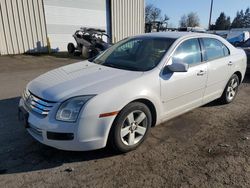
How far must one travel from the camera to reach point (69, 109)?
270 cm

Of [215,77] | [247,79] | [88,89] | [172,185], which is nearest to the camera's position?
[172,185]

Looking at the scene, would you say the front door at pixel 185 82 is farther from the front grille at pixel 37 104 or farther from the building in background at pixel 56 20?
the building in background at pixel 56 20

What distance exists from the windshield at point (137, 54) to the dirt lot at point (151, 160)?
1.15 meters

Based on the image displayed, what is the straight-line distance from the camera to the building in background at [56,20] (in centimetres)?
1327

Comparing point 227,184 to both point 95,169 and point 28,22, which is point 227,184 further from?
point 28,22

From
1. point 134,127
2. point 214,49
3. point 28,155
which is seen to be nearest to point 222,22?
point 214,49

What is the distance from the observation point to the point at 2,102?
5.16 meters

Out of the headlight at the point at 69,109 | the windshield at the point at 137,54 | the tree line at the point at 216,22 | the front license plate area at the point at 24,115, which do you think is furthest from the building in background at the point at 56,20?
the tree line at the point at 216,22

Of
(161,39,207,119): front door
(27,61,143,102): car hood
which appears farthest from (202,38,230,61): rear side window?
(27,61,143,102): car hood

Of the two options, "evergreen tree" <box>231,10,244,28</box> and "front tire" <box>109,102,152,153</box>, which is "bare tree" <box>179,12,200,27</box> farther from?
"front tire" <box>109,102,152,153</box>

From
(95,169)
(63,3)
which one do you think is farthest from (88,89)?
(63,3)

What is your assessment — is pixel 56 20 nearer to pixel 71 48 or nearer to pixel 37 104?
pixel 71 48

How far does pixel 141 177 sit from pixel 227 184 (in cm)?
95

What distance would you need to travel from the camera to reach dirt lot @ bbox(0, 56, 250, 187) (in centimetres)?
263
